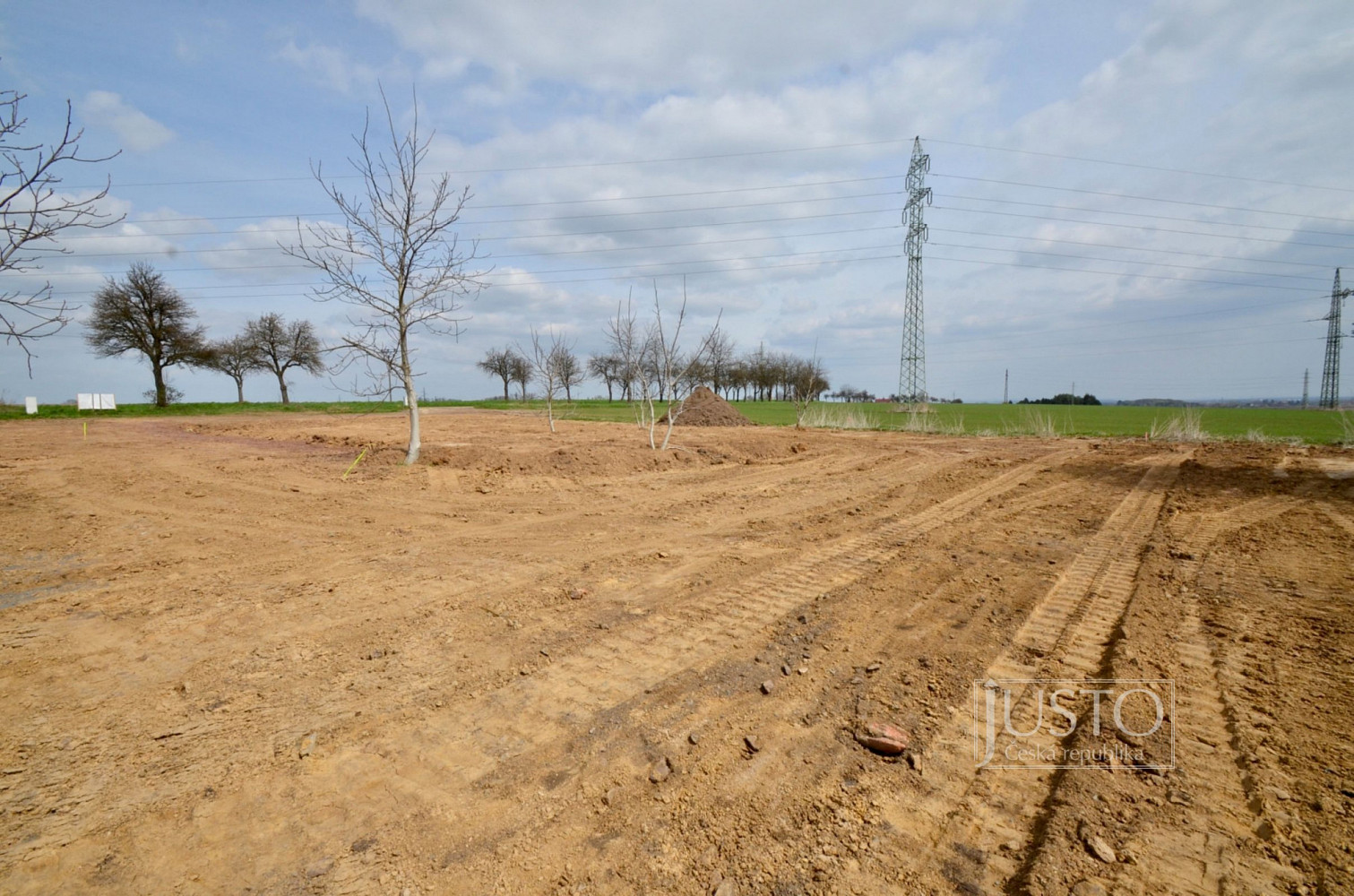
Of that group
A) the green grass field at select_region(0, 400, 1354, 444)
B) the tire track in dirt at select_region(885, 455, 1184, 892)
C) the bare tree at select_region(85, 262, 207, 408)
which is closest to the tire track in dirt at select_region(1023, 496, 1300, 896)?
the tire track in dirt at select_region(885, 455, 1184, 892)

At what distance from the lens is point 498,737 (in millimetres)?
2922

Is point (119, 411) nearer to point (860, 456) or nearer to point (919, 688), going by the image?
point (860, 456)

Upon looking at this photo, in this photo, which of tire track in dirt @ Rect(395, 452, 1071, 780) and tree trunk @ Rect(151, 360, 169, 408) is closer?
tire track in dirt @ Rect(395, 452, 1071, 780)

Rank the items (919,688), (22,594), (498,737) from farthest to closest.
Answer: (22,594), (919,688), (498,737)

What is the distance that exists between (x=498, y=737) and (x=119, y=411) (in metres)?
47.9

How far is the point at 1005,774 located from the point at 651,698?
6.09ft

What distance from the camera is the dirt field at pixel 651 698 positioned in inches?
84.8

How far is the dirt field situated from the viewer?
84.8 inches

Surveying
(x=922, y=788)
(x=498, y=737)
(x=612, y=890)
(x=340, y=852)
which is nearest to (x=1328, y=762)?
(x=922, y=788)

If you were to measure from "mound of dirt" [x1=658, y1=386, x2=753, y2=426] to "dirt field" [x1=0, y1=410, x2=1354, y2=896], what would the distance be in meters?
18.1

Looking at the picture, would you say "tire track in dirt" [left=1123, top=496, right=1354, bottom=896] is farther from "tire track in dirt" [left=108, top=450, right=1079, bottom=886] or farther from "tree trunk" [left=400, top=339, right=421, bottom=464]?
"tree trunk" [left=400, top=339, right=421, bottom=464]

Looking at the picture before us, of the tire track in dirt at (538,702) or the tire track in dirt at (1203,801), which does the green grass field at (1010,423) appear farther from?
the tire track in dirt at (538,702)

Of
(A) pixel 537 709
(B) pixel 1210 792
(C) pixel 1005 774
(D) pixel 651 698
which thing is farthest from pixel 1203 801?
(A) pixel 537 709

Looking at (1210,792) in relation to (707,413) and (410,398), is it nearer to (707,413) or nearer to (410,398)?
(410,398)
